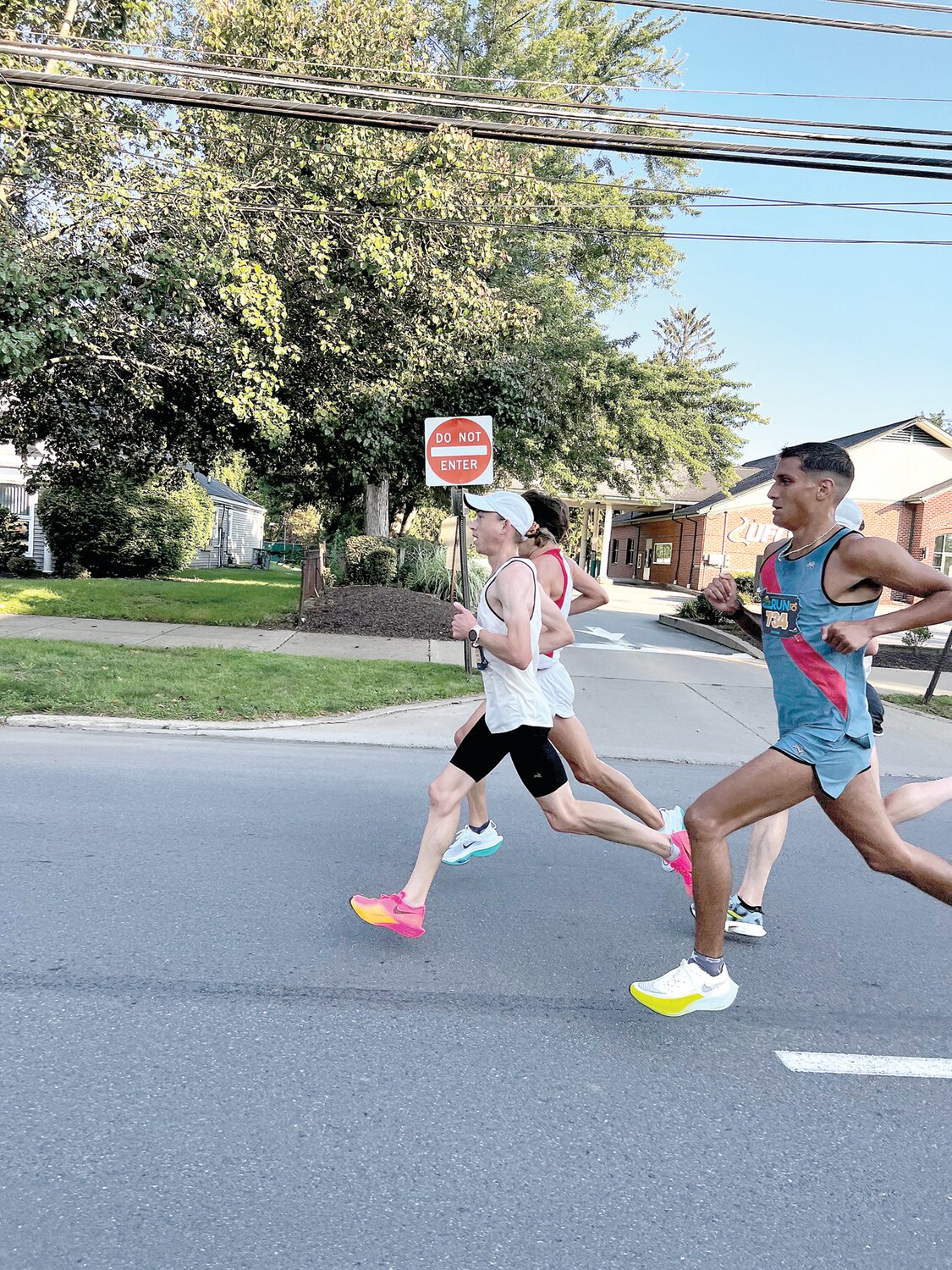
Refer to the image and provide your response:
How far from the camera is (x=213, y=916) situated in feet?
12.5

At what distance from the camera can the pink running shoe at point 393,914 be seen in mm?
3578

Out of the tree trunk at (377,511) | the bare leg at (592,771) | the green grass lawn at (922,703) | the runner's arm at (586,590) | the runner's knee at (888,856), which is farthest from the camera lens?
the tree trunk at (377,511)

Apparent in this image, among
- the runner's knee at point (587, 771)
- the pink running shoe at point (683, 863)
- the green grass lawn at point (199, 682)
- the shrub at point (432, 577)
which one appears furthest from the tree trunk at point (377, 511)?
the pink running shoe at point (683, 863)

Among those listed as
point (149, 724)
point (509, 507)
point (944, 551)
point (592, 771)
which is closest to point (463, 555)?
point (149, 724)

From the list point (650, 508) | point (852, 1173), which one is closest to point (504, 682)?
point (852, 1173)

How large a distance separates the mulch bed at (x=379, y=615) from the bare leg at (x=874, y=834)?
10.4m

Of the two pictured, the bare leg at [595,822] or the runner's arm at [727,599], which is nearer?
the runner's arm at [727,599]

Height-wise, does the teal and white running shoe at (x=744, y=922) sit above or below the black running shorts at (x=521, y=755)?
below

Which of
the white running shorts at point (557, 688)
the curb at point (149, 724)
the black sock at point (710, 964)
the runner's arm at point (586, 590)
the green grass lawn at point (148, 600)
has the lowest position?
the curb at point (149, 724)

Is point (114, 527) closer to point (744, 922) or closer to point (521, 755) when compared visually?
point (521, 755)

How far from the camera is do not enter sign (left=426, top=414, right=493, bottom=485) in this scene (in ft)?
29.8

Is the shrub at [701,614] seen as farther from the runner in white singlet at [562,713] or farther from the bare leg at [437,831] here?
the bare leg at [437,831]

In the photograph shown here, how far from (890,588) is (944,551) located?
34213 millimetres

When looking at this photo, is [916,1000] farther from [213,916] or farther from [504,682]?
[213,916]
